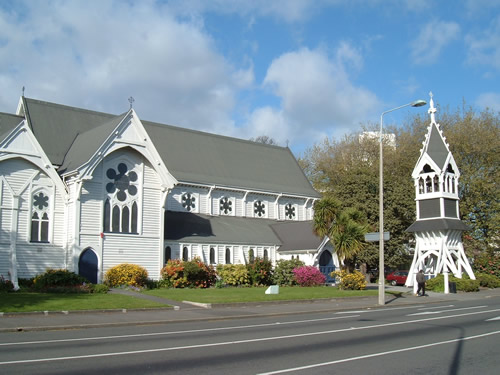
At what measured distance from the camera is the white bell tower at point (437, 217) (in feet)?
129

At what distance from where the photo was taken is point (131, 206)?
3322 cm

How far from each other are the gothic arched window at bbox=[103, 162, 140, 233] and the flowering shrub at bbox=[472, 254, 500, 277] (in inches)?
1199

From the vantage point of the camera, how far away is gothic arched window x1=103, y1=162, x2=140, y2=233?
32.3m

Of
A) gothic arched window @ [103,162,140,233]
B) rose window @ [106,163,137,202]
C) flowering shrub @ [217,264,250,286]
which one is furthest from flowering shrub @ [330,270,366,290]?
rose window @ [106,163,137,202]

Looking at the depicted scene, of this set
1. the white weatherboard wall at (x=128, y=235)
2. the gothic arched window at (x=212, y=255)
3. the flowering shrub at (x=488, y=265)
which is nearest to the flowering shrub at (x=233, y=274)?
the gothic arched window at (x=212, y=255)

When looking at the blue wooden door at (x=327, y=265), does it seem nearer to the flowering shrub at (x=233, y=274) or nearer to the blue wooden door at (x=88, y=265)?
the flowering shrub at (x=233, y=274)

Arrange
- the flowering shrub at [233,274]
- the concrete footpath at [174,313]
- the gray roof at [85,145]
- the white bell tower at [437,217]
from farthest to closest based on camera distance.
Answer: the white bell tower at [437,217] → the flowering shrub at [233,274] → the gray roof at [85,145] → the concrete footpath at [174,313]

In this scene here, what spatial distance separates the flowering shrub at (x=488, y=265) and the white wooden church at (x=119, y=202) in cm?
1445

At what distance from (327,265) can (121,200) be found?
667 inches

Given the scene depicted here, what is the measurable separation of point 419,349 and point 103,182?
23.8 m

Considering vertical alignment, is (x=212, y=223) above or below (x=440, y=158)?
below

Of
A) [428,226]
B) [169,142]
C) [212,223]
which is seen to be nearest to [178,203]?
[212,223]

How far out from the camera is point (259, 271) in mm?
36844

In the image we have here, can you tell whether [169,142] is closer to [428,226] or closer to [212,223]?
[212,223]
